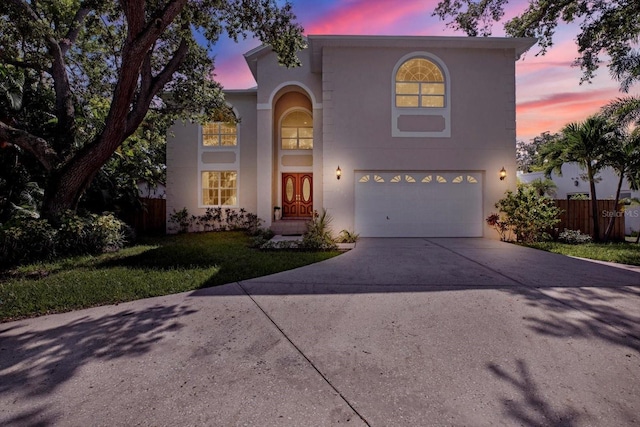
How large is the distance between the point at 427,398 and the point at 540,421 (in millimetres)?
710

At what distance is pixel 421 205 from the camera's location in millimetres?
10555

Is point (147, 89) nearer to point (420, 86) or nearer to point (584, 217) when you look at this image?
point (420, 86)

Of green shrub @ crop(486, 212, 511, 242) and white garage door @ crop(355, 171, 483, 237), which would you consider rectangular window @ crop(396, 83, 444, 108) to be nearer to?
white garage door @ crop(355, 171, 483, 237)

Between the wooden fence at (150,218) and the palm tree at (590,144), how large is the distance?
1726 centimetres

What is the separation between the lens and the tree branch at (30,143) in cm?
745

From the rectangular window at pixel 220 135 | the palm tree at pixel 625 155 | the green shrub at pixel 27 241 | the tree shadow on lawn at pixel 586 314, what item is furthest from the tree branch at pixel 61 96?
the palm tree at pixel 625 155

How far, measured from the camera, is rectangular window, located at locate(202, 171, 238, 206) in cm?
1400

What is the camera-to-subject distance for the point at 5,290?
194 inches

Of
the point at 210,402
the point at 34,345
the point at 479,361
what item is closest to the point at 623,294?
the point at 479,361

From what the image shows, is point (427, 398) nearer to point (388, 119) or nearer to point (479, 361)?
point (479, 361)

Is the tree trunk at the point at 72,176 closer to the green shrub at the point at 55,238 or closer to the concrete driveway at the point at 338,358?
the green shrub at the point at 55,238

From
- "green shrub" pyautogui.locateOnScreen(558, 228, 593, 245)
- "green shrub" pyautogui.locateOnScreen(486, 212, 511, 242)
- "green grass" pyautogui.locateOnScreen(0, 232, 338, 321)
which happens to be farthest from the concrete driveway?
"green shrub" pyautogui.locateOnScreen(558, 228, 593, 245)

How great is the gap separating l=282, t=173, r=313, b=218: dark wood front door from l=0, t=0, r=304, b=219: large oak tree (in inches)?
181

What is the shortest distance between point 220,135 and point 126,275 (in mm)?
9641
